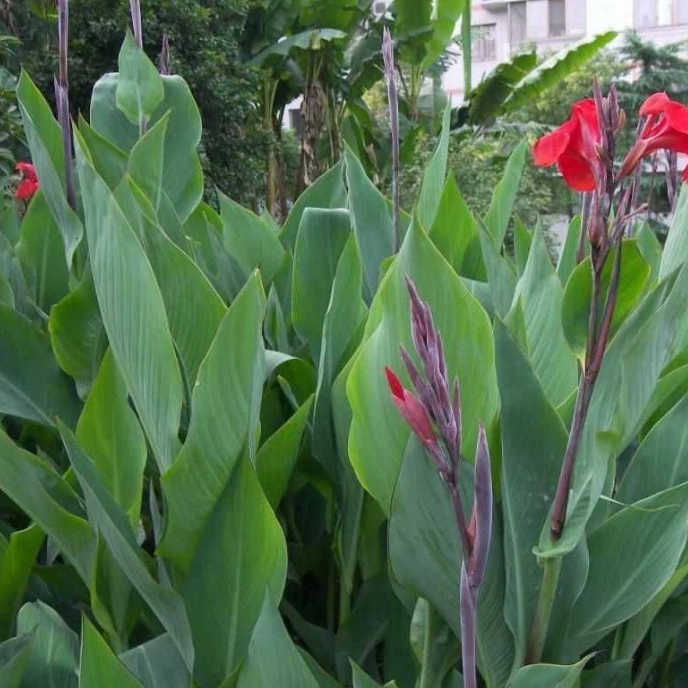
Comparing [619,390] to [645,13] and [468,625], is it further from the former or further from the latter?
[645,13]

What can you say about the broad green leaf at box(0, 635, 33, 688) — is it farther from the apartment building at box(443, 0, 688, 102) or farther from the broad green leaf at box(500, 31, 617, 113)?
the apartment building at box(443, 0, 688, 102)

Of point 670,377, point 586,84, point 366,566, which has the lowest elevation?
point 586,84

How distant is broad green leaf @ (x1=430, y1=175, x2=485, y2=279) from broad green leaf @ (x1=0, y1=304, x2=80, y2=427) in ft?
1.08

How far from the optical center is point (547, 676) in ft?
1.46

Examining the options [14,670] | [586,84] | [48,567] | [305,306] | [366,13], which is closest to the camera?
[14,670]

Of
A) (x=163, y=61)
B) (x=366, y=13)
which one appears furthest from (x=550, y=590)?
(x=366, y=13)

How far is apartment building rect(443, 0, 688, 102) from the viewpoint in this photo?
2036cm

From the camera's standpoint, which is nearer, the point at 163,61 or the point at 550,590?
the point at 550,590

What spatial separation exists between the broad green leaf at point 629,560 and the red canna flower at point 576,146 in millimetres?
189

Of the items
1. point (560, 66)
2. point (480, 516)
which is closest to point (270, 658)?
point (480, 516)

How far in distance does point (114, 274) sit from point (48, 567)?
203 millimetres

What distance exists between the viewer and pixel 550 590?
48 cm

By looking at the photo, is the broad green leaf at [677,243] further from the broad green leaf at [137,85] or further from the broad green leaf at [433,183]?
the broad green leaf at [137,85]

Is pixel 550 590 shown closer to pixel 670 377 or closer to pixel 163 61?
pixel 670 377
